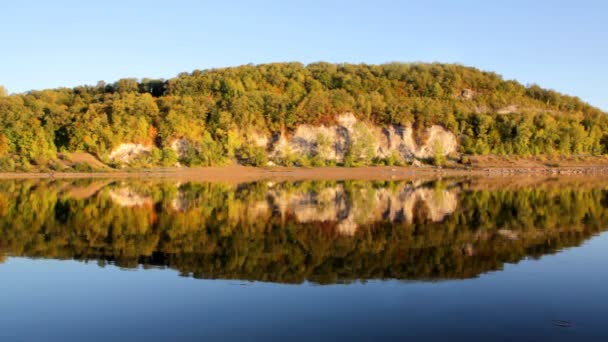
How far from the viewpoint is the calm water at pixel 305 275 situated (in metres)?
12.4

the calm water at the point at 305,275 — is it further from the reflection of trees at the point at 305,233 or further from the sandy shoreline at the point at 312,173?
the sandy shoreline at the point at 312,173

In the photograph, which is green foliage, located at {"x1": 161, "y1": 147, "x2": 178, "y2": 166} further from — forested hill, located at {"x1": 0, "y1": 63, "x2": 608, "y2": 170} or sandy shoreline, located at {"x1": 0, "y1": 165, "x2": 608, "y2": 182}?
sandy shoreline, located at {"x1": 0, "y1": 165, "x2": 608, "y2": 182}

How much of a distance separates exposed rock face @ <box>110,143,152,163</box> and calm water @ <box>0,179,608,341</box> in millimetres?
60684

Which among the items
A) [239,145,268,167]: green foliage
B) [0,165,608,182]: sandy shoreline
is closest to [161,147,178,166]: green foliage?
[0,165,608,182]: sandy shoreline

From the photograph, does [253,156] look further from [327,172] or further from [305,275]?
[305,275]

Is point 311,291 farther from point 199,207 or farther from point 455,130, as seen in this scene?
point 455,130

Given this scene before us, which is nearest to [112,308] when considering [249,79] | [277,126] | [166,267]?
[166,267]

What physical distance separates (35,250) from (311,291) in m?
12.5

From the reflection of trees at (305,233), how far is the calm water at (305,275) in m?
0.11

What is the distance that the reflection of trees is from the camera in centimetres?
1817

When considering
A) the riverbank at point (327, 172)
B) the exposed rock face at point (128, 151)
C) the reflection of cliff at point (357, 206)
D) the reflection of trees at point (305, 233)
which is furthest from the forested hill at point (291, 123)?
the reflection of trees at point (305, 233)

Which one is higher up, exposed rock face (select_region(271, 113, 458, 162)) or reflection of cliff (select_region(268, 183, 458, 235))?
exposed rock face (select_region(271, 113, 458, 162))

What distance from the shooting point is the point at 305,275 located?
666 inches

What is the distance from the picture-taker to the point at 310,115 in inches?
3900
